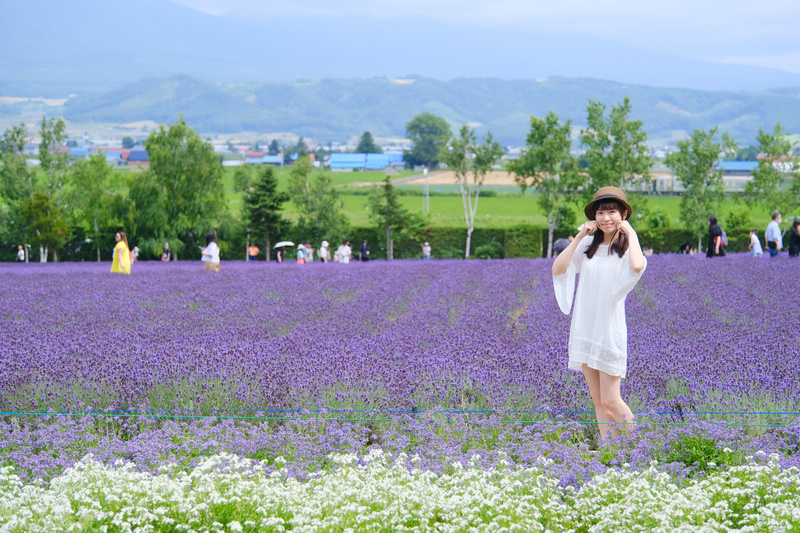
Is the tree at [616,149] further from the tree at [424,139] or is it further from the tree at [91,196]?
the tree at [424,139]

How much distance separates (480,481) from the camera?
393 cm

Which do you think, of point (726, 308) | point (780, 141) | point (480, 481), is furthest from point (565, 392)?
point (780, 141)

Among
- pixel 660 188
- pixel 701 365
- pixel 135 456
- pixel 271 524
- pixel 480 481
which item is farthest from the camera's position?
pixel 660 188

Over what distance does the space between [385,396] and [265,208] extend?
30.3m

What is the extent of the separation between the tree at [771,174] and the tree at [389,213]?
18192mm

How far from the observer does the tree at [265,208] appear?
35.1m

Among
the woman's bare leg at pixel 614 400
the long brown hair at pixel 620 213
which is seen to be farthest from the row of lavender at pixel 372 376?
the long brown hair at pixel 620 213

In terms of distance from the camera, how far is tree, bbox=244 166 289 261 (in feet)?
A: 115

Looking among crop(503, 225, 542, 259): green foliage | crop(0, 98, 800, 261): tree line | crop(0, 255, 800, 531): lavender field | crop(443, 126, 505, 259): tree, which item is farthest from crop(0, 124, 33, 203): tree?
crop(0, 255, 800, 531): lavender field

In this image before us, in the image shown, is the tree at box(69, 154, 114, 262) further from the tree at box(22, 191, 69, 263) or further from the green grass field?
the green grass field

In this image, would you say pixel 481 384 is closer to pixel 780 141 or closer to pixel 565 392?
pixel 565 392

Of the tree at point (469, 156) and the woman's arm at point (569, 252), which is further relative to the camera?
the tree at point (469, 156)

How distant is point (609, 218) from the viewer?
4.66m

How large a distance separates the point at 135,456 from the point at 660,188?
87409 millimetres
